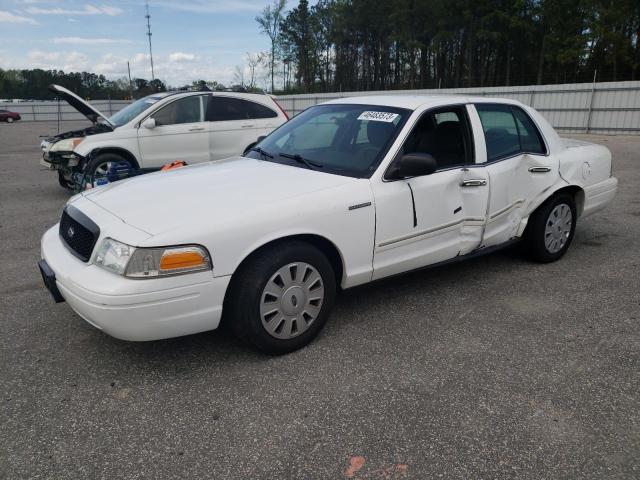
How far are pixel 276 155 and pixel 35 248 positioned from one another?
3.23m

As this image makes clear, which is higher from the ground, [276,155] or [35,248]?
[276,155]

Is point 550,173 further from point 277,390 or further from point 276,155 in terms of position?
point 277,390

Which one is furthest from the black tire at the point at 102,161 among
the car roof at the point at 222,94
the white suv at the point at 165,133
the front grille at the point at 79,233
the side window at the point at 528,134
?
the side window at the point at 528,134

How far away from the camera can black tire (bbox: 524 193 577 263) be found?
15.7ft

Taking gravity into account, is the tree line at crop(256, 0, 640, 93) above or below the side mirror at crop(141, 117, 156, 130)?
above


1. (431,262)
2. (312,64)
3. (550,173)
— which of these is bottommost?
(431,262)

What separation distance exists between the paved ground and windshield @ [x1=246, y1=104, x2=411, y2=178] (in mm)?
1135

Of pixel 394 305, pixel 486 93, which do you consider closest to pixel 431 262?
pixel 394 305

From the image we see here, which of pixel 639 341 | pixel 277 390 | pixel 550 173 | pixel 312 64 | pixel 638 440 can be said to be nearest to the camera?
pixel 638 440

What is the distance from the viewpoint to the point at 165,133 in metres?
8.50

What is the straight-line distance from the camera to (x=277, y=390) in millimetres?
2914

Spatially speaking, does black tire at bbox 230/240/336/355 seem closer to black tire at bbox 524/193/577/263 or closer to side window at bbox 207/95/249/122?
black tire at bbox 524/193/577/263

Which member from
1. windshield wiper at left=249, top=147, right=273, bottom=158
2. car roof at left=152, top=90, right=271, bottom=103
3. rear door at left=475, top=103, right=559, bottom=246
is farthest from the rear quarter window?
rear door at left=475, top=103, right=559, bottom=246

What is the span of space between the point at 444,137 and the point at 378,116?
1.92 feet
